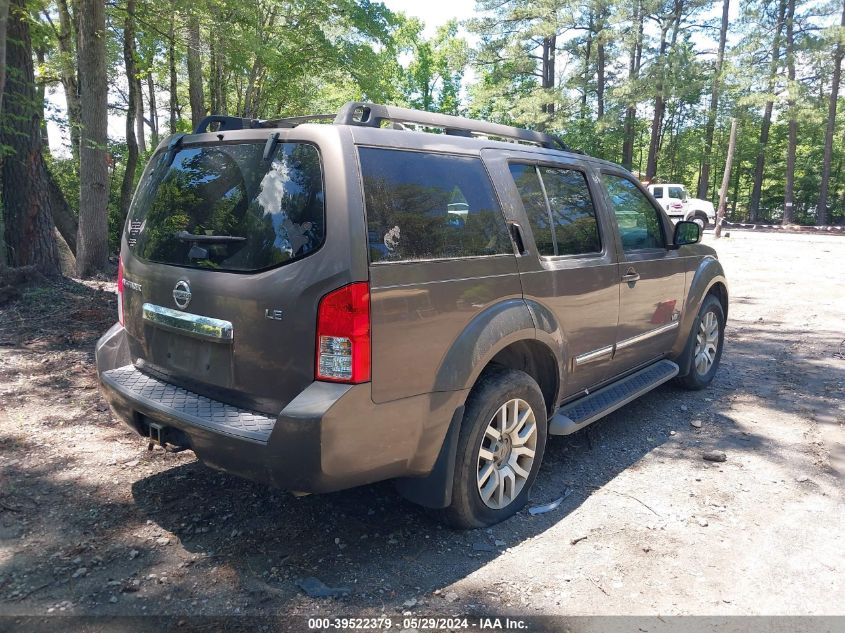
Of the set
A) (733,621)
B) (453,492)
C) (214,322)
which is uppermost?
(214,322)

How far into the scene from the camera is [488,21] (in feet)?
105

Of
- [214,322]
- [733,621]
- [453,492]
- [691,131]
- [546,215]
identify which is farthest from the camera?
[691,131]

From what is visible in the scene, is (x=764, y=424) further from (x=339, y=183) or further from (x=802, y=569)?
(x=339, y=183)

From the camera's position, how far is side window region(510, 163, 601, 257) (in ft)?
11.9

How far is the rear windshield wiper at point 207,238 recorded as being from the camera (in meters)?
2.81

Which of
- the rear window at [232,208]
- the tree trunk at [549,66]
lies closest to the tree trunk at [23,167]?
the rear window at [232,208]

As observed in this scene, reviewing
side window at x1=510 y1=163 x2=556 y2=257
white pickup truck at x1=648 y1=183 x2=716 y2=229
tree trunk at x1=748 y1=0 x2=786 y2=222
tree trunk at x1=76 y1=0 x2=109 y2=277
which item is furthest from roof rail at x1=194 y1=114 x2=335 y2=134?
tree trunk at x1=748 y1=0 x2=786 y2=222

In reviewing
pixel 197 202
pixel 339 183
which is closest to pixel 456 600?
pixel 339 183

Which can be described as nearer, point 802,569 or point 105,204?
point 802,569

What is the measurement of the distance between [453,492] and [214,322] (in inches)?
53.9

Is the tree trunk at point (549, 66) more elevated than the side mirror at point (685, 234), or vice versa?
the tree trunk at point (549, 66)

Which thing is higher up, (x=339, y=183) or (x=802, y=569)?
(x=339, y=183)

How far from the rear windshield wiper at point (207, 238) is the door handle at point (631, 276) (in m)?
2.66

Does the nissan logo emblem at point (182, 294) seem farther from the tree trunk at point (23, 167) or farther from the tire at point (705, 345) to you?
the tree trunk at point (23, 167)
